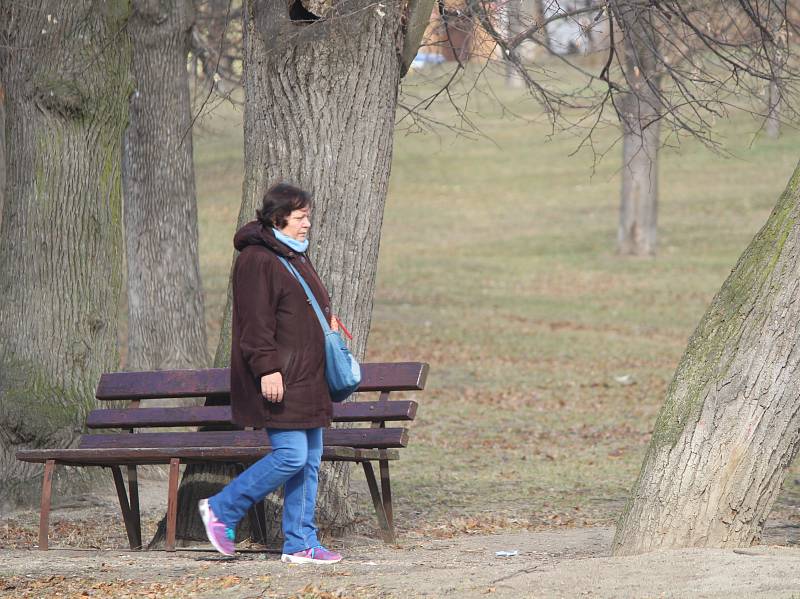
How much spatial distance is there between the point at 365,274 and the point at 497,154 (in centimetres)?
4003

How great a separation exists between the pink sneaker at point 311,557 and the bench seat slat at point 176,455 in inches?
21.0

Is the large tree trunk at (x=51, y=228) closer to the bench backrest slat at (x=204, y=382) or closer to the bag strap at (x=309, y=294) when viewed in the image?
the bench backrest slat at (x=204, y=382)

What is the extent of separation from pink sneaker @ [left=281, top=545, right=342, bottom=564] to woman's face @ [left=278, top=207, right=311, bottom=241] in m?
1.47

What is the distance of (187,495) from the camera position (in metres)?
6.91

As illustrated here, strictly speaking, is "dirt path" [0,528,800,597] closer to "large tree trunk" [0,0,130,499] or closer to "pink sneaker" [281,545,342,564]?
"pink sneaker" [281,545,342,564]

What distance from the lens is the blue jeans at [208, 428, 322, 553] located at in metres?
5.65

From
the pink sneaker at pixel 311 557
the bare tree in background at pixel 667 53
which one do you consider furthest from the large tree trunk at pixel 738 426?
the bare tree in background at pixel 667 53

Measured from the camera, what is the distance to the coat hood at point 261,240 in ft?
18.4

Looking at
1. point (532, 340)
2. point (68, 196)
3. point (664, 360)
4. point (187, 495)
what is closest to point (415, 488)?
point (187, 495)

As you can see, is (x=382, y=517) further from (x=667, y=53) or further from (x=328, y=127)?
(x=667, y=53)

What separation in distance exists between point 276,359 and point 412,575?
43.8 inches

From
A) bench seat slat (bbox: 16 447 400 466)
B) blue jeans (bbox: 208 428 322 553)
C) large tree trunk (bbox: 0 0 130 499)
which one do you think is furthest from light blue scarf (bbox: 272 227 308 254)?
large tree trunk (bbox: 0 0 130 499)

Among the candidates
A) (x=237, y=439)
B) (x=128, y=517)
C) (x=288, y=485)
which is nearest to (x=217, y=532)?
(x=288, y=485)

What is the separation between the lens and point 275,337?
5.54 metres
